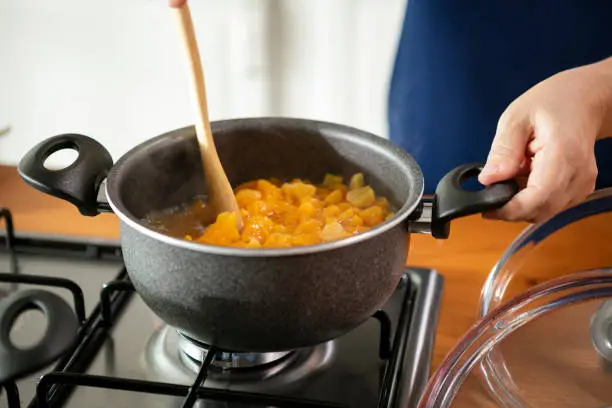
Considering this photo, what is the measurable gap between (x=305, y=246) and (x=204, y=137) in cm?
21

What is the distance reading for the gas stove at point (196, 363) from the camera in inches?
25.0

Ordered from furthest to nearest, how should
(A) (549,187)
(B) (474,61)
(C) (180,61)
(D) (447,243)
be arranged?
(C) (180,61)
(B) (474,61)
(D) (447,243)
(A) (549,187)

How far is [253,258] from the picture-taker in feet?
1.82

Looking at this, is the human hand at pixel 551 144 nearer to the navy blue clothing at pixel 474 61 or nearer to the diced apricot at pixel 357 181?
the diced apricot at pixel 357 181

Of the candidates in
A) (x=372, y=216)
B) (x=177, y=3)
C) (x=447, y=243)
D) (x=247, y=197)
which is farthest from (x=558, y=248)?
(x=177, y=3)

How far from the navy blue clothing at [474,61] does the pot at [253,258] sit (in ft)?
1.61

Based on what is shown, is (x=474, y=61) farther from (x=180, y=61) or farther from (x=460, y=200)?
(x=180, y=61)

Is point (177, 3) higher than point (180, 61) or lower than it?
higher

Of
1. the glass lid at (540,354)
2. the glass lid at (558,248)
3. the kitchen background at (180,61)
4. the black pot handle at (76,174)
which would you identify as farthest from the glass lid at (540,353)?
the kitchen background at (180,61)

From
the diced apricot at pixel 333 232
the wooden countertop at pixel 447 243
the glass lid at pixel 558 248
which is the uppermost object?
the diced apricot at pixel 333 232

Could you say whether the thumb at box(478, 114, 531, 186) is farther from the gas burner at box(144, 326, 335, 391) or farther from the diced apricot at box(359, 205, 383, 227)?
the gas burner at box(144, 326, 335, 391)

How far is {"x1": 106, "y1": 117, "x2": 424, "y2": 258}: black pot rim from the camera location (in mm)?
552

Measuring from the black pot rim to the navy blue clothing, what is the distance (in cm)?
47

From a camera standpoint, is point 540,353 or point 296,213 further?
point 296,213
